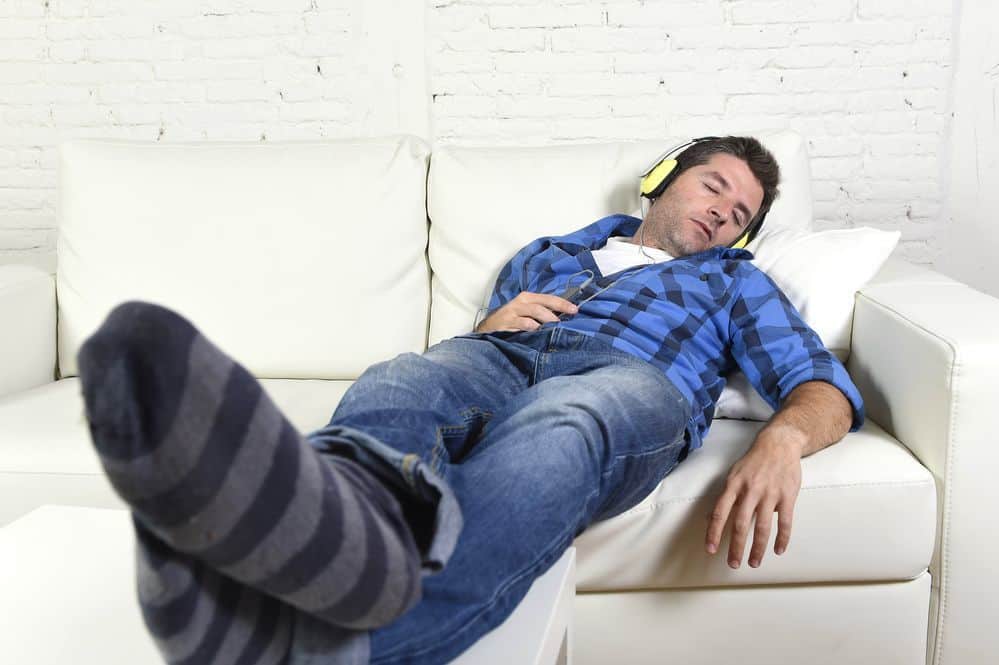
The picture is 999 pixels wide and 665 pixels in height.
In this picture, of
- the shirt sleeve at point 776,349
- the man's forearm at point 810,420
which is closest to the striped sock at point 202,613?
the man's forearm at point 810,420

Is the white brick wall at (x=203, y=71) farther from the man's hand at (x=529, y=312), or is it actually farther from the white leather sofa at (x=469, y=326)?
the man's hand at (x=529, y=312)

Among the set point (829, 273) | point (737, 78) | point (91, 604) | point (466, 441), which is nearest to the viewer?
point (91, 604)

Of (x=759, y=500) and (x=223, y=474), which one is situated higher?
(x=223, y=474)

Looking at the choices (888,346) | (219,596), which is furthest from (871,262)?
(219,596)

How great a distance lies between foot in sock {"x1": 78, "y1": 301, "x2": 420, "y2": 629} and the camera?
656 millimetres

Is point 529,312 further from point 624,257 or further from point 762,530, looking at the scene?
point 762,530

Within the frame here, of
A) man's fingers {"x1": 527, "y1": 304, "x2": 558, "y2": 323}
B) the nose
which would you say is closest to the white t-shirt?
the nose

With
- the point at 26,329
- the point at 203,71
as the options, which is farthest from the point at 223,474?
the point at 203,71

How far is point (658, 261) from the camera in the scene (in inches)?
70.3

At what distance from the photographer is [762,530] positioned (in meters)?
1.26

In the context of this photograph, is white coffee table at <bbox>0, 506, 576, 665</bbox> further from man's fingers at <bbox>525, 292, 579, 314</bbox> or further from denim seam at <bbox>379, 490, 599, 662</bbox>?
man's fingers at <bbox>525, 292, 579, 314</bbox>

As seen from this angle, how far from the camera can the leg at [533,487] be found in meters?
0.87

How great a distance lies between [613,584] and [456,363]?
39 cm

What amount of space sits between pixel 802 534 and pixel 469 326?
79cm
